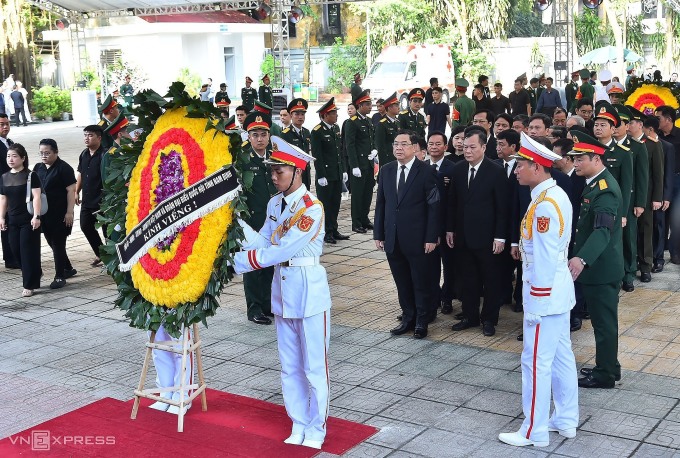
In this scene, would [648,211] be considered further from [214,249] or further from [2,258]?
[2,258]

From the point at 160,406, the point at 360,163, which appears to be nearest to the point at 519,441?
the point at 160,406

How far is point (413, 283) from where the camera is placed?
7684 millimetres

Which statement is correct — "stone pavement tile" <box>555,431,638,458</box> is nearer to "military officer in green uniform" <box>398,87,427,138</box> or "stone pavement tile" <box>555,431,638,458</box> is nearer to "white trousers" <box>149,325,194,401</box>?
"white trousers" <box>149,325,194,401</box>

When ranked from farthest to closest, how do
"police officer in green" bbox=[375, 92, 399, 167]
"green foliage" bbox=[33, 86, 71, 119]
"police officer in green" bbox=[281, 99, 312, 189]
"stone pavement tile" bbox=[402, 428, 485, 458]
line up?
"green foliage" bbox=[33, 86, 71, 119] < "police officer in green" bbox=[375, 92, 399, 167] < "police officer in green" bbox=[281, 99, 312, 189] < "stone pavement tile" bbox=[402, 428, 485, 458]

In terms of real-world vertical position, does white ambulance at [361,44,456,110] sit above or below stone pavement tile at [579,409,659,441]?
above

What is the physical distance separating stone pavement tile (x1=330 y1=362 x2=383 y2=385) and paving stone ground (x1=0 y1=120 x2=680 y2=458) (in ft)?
0.05

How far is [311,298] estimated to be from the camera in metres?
5.38

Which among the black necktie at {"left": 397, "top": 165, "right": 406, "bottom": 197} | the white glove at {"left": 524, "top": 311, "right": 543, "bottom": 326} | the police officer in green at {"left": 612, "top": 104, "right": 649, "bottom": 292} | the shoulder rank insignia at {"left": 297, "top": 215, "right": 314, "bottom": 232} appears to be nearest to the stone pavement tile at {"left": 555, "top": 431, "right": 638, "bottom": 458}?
→ the white glove at {"left": 524, "top": 311, "right": 543, "bottom": 326}

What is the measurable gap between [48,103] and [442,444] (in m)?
33.1

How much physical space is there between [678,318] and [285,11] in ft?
61.2

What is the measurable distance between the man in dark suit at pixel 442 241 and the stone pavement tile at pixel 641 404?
2139 millimetres

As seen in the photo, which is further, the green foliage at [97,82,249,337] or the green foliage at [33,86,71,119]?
the green foliage at [33,86,71,119]

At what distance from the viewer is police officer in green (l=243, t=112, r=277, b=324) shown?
8133 millimetres

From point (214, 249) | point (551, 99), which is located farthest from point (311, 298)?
point (551, 99)
